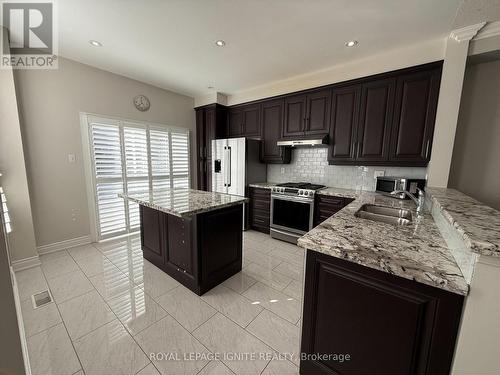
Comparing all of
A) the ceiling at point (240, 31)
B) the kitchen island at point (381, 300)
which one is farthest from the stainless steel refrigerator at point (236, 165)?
the kitchen island at point (381, 300)

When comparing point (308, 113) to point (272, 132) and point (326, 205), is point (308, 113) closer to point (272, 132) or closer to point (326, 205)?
point (272, 132)

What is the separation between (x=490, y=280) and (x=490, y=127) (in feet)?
9.09

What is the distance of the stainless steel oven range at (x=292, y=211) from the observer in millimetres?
3143

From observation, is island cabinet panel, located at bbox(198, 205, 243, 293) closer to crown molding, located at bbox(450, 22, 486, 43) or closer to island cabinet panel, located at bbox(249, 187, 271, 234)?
island cabinet panel, located at bbox(249, 187, 271, 234)

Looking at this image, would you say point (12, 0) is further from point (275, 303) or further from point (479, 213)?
point (479, 213)

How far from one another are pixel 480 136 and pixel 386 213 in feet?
5.27

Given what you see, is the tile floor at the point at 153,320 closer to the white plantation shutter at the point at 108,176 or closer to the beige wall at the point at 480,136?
the white plantation shutter at the point at 108,176

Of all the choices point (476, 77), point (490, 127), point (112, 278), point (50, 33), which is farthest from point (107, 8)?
point (490, 127)

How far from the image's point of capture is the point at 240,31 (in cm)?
223

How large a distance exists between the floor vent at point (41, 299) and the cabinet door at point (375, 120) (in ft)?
13.1

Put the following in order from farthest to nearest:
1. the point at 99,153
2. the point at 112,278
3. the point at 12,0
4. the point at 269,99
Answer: the point at 269,99 < the point at 99,153 < the point at 112,278 < the point at 12,0

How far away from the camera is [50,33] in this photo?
2332 mm

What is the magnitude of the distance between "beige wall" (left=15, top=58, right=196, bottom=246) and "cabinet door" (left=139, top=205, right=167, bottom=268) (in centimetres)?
137

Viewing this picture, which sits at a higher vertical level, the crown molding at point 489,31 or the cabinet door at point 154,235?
the crown molding at point 489,31
